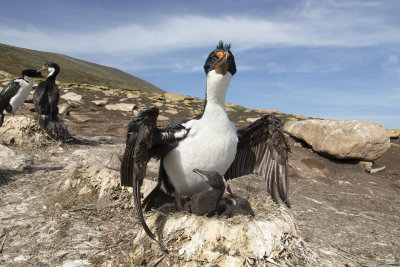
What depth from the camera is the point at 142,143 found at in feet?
10.1

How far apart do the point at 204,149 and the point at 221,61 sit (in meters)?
0.94

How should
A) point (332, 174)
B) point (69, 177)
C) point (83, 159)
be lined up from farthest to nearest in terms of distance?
1. point (332, 174)
2. point (83, 159)
3. point (69, 177)

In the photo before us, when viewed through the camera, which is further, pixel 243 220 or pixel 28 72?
pixel 28 72

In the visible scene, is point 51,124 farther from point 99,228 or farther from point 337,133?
point 337,133

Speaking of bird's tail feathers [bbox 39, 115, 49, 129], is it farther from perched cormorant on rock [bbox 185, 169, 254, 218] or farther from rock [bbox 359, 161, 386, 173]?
rock [bbox 359, 161, 386, 173]

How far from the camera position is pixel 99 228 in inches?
173

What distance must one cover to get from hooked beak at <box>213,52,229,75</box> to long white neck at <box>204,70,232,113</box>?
0.06 metres

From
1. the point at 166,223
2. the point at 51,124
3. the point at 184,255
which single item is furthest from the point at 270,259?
the point at 51,124

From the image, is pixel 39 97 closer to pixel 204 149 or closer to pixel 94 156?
pixel 94 156

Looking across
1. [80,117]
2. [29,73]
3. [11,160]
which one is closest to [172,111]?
[80,117]

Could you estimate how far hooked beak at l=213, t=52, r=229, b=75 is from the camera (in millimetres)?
3260

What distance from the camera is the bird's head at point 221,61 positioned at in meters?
3.28

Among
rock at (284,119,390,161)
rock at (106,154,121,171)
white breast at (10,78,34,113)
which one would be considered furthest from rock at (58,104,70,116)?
rock at (284,119,390,161)

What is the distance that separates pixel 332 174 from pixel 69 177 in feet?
25.6
